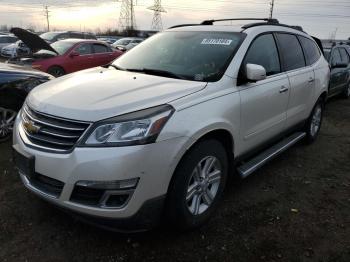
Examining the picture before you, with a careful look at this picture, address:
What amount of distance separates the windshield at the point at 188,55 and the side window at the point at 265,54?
19 centimetres

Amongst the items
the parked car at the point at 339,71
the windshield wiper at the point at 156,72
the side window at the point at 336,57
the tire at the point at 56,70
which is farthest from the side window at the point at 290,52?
the tire at the point at 56,70

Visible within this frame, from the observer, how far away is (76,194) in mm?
2707

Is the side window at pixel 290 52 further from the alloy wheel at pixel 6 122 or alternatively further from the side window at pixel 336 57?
the side window at pixel 336 57

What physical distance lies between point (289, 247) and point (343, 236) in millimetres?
590

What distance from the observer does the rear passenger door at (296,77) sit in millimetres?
4645

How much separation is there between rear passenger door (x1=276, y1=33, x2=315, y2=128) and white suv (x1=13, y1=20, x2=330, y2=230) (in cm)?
15

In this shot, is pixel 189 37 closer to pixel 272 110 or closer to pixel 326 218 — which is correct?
pixel 272 110

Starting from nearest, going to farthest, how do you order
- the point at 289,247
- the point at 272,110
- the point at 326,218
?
the point at 289,247 < the point at 326,218 < the point at 272,110

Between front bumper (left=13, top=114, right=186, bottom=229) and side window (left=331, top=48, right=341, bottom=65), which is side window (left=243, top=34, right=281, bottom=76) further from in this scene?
side window (left=331, top=48, right=341, bottom=65)

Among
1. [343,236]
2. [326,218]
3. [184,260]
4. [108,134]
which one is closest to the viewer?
[108,134]

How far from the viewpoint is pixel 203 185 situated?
3268 mm

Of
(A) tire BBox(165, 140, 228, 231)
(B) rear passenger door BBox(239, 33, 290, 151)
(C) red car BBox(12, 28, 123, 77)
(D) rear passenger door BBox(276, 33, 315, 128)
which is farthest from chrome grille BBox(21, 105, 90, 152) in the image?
(C) red car BBox(12, 28, 123, 77)

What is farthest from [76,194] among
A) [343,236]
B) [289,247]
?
[343,236]

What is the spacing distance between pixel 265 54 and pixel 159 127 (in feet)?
6.79
